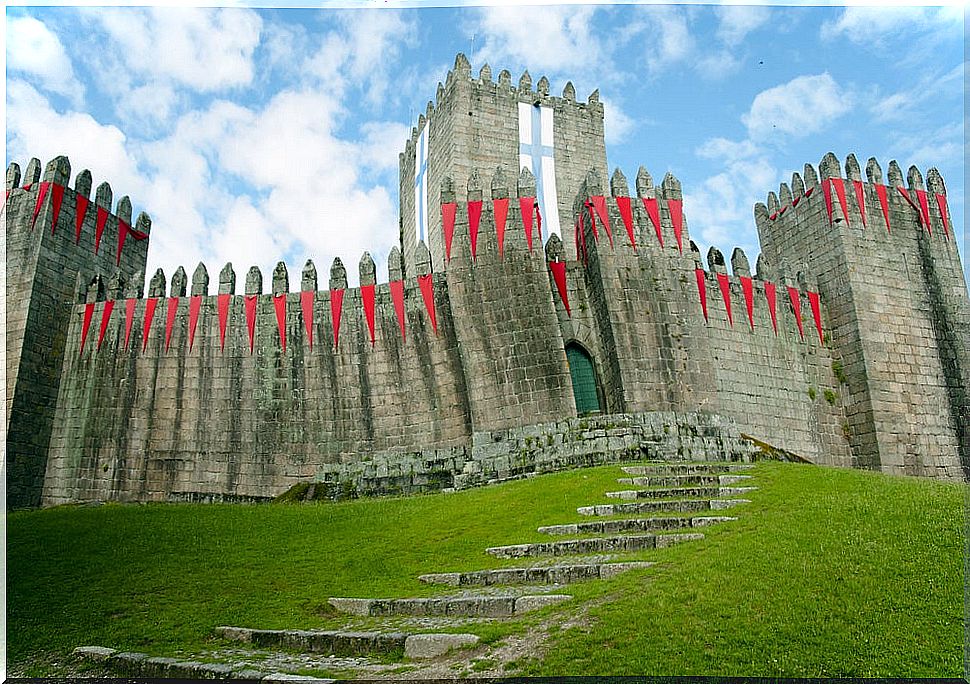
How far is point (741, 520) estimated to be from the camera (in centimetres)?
1248

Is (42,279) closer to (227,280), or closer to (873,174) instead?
(227,280)

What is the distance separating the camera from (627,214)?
24672 millimetres

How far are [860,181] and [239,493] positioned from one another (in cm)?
2397

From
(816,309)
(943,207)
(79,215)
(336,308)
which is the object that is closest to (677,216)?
(816,309)

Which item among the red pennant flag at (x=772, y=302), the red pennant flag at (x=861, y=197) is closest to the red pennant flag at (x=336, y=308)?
the red pennant flag at (x=772, y=302)

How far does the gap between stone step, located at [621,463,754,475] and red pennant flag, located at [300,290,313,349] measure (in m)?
11.7

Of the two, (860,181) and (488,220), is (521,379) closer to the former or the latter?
(488,220)

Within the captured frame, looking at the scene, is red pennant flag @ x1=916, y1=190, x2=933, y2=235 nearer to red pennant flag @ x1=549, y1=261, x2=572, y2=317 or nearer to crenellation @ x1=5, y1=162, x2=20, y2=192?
red pennant flag @ x1=549, y1=261, x2=572, y2=317

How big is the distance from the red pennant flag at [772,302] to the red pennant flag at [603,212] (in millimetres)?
6943

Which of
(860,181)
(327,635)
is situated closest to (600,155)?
(860,181)

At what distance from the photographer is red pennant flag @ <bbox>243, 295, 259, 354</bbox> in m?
25.7

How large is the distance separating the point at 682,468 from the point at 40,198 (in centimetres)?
2174

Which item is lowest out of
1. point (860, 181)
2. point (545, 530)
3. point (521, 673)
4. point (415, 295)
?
point (521, 673)

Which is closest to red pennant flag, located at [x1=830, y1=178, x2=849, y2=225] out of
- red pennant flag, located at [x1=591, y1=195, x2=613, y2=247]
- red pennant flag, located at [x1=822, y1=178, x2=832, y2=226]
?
red pennant flag, located at [x1=822, y1=178, x2=832, y2=226]
